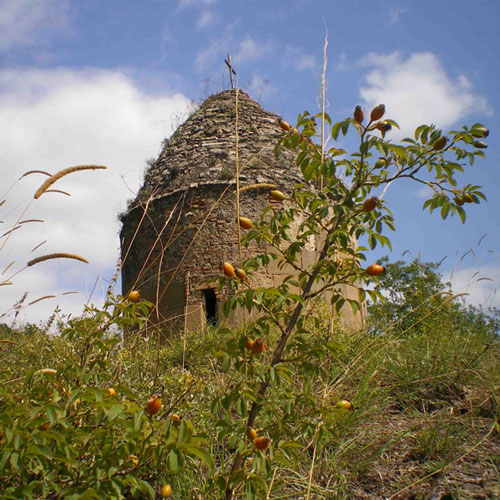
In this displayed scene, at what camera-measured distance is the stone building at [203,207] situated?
26.4 feet

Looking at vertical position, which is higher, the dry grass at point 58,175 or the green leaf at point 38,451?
the dry grass at point 58,175

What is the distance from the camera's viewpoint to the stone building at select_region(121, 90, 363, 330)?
8.05m

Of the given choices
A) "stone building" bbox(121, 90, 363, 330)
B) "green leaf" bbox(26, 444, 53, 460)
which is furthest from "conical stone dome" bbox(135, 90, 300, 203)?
"green leaf" bbox(26, 444, 53, 460)

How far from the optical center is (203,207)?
8344 mm

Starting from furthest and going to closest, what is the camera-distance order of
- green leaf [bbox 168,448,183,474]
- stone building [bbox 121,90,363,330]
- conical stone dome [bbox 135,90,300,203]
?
1. conical stone dome [bbox 135,90,300,203]
2. stone building [bbox 121,90,363,330]
3. green leaf [bbox 168,448,183,474]

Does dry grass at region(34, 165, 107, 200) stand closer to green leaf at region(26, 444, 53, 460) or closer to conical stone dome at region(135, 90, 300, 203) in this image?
green leaf at region(26, 444, 53, 460)

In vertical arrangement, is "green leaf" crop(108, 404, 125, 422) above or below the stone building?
below

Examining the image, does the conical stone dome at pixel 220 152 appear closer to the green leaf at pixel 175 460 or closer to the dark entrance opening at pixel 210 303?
the dark entrance opening at pixel 210 303

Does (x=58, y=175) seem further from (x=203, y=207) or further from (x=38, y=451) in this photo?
(x=203, y=207)

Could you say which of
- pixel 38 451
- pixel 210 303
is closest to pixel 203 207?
Result: pixel 210 303

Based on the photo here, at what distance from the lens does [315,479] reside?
252cm

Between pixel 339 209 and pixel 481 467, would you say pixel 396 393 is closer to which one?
pixel 481 467

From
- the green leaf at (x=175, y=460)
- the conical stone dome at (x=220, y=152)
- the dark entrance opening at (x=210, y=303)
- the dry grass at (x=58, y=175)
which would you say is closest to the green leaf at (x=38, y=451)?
the green leaf at (x=175, y=460)

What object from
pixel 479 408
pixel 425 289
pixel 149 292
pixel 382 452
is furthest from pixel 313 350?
pixel 149 292
